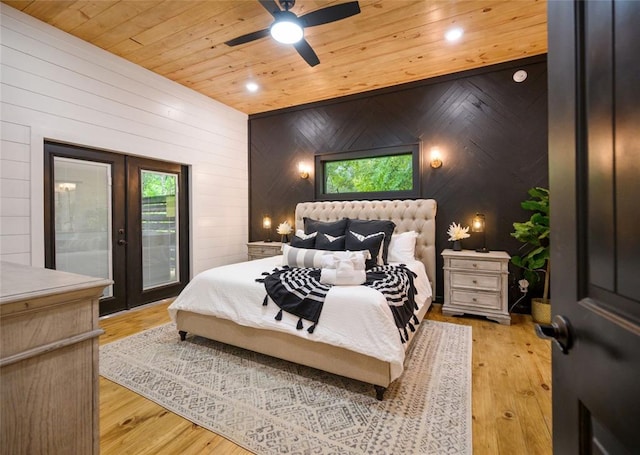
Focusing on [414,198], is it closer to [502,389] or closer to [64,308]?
[502,389]

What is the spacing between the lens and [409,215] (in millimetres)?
3980

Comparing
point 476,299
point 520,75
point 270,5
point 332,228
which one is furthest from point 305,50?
point 476,299

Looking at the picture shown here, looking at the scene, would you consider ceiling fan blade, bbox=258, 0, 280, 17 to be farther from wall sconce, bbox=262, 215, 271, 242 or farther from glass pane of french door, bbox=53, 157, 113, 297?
wall sconce, bbox=262, 215, 271, 242

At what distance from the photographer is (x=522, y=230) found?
10.4ft

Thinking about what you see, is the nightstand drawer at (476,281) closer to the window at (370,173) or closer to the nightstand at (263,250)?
the window at (370,173)

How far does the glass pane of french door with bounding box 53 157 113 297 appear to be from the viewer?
3119 millimetres

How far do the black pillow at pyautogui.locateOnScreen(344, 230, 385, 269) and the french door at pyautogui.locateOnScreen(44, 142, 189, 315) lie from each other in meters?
2.67

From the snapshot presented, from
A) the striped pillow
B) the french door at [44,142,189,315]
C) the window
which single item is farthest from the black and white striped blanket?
the french door at [44,142,189,315]

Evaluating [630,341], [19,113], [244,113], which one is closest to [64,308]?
[630,341]

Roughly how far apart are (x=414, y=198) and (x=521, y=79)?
1885 millimetres

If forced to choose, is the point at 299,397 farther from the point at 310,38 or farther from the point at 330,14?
the point at 310,38

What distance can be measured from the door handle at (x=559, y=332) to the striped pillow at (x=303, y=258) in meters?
2.32

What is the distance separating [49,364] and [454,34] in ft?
12.8

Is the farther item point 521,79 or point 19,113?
point 521,79
